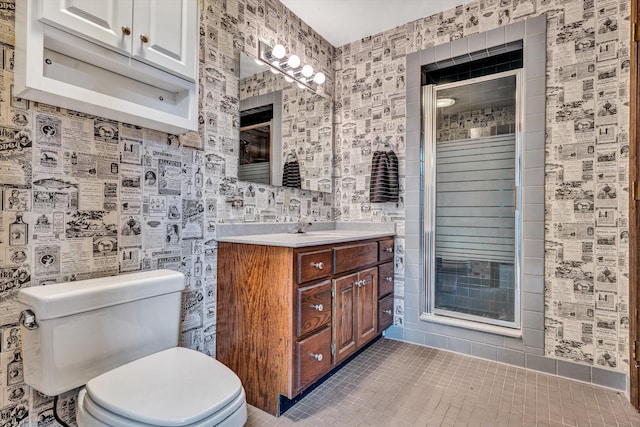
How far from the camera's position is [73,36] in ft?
3.88

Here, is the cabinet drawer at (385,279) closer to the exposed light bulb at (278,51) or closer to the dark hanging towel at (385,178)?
the dark hanging towel at (385,178)

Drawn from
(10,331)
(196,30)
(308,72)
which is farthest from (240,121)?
(10,331)

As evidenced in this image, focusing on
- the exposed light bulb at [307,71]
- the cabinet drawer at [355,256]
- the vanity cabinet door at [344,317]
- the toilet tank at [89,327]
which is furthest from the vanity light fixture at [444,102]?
the toilet tank at [89,327]

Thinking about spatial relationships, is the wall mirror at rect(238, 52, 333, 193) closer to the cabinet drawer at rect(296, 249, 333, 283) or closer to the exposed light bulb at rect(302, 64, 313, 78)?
the exposed light bulb at rect(302, 64, 313, 78)

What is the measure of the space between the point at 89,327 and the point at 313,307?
3.13 ft

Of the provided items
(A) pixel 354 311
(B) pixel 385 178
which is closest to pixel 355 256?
(A) pixel 354 311

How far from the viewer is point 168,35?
1.45m

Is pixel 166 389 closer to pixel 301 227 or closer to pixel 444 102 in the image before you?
pixel 301 227

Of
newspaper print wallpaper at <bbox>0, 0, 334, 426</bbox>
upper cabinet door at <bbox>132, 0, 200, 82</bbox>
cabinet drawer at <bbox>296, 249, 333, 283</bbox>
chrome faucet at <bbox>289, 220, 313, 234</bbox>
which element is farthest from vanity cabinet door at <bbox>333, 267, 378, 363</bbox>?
Result: upper cabinet door at <bbox>132, 0, 200, 82</bbox>

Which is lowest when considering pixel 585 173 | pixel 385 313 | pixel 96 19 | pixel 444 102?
pixel 385 313

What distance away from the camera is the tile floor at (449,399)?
1625mm

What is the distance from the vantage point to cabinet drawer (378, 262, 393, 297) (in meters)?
2.42

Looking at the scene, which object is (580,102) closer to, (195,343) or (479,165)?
(479,165)

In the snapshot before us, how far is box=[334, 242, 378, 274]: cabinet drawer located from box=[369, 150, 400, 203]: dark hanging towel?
0.44m
